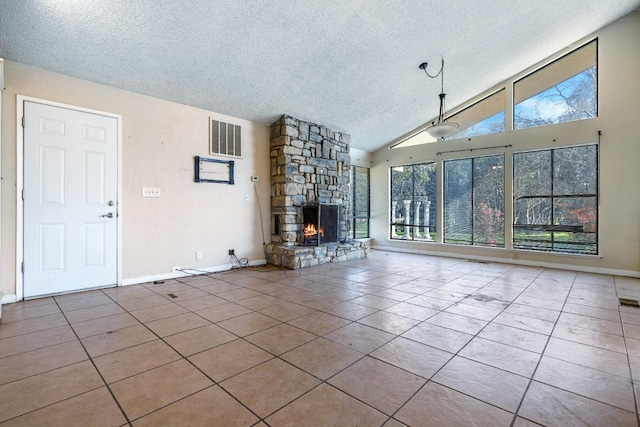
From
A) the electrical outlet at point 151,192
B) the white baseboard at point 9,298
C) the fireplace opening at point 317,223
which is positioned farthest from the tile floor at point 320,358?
the fireplace opening at point 317,223

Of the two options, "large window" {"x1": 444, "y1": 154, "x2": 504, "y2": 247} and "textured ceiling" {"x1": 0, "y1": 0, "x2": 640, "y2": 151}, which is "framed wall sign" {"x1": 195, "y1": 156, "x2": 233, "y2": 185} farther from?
"large window" {"x1": 444, "y1": 154, "x2": 504, "y2": 247}

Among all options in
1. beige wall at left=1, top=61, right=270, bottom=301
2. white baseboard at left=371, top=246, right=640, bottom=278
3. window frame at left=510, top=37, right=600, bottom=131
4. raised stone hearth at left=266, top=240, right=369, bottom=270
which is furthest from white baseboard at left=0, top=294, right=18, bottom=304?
window frame at left=510, top=37, right=600, bottom=131

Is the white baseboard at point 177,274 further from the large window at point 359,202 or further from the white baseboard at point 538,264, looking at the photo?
the white baseboard at point 538,264

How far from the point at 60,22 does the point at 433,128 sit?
13.7ft

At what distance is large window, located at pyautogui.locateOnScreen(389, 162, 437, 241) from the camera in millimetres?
6957

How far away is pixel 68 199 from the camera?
3535 mm

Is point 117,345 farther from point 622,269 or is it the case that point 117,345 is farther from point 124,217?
point 622,269

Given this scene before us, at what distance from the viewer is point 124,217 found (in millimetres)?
3902

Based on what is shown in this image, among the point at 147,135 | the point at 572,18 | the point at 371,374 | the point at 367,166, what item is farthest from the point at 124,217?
the point at 572,18

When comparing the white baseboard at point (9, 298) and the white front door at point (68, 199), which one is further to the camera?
the white front door at point (68, 199)

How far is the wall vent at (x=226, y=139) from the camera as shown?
4789 millimetres

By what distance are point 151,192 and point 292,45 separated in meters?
2.73

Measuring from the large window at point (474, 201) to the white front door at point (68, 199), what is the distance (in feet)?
20.4

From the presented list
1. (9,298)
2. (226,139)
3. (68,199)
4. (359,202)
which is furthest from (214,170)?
→ (359,202)
